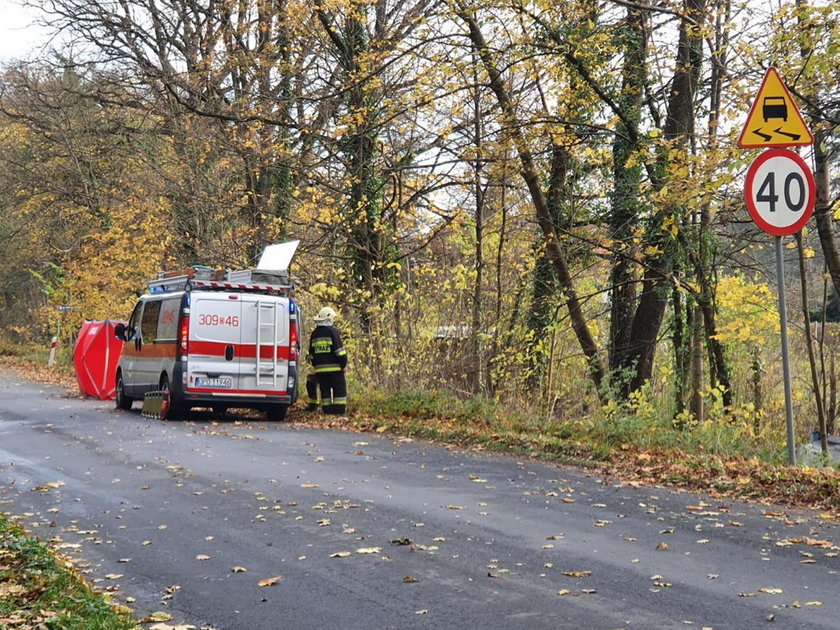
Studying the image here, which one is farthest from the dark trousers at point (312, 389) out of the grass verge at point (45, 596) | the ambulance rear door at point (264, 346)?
the grass verge at point (45, 596)

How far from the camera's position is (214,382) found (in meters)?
17.9

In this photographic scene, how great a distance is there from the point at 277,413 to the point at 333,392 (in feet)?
3.82

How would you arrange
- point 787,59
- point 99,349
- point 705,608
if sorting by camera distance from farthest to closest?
point 99,349 < point 787,59 < point 705,608

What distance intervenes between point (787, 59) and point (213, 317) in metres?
9.95

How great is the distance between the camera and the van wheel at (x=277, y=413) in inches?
726

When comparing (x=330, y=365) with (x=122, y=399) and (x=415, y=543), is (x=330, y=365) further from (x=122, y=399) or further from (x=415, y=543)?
(x=415, y=543)

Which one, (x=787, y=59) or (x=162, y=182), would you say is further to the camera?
(x=162, y=182)

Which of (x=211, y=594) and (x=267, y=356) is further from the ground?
(x=267, y=356)

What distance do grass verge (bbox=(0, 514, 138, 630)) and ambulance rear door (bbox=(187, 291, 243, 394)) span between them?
33.7ft

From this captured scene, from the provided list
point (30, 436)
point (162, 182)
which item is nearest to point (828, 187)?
point (30, 436)

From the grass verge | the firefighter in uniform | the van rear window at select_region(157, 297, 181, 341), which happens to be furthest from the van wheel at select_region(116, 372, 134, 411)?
the grass verge

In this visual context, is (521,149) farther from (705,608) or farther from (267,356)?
(705,608)

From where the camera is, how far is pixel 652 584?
250 inches

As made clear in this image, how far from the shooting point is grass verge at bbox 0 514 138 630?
5566 millimetres
